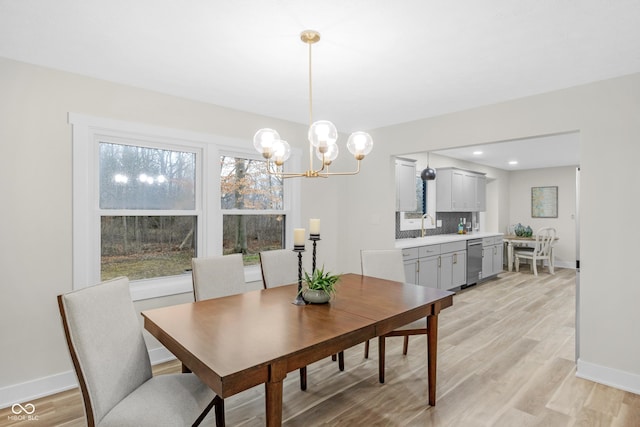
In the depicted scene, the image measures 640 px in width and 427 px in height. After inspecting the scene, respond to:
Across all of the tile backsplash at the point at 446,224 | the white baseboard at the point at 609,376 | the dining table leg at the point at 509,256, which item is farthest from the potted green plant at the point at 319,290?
the dining table leg at the point at 509,256

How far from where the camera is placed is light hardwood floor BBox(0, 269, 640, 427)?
7.24 ft

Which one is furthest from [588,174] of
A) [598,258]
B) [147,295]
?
[147,295]

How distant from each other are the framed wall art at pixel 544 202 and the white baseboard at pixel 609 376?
6215 millimetres

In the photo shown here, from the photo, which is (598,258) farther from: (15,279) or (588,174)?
(15,279)

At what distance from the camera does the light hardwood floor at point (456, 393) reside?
221cm

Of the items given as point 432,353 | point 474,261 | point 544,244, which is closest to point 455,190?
point 474,261

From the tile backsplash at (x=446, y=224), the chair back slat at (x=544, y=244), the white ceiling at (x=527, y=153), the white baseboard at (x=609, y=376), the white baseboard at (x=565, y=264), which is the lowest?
the white baseboard at (x=609, y=376)

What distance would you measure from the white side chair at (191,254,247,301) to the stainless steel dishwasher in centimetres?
435

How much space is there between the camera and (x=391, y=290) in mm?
2504

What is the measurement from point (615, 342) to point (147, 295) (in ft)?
12.5

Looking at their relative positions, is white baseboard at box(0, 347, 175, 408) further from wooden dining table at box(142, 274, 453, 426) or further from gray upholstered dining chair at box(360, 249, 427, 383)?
gray upholstered dining chair at box(360, 249, 427, 383)

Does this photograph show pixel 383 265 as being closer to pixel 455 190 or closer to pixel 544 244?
pixel 455 190

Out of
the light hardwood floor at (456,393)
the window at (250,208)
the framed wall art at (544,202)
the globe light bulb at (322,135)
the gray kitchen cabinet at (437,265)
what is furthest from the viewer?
the framed wall art at (544,202)

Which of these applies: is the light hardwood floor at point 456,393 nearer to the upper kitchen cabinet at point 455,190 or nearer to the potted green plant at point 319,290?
the potted green plant at point 319,290
